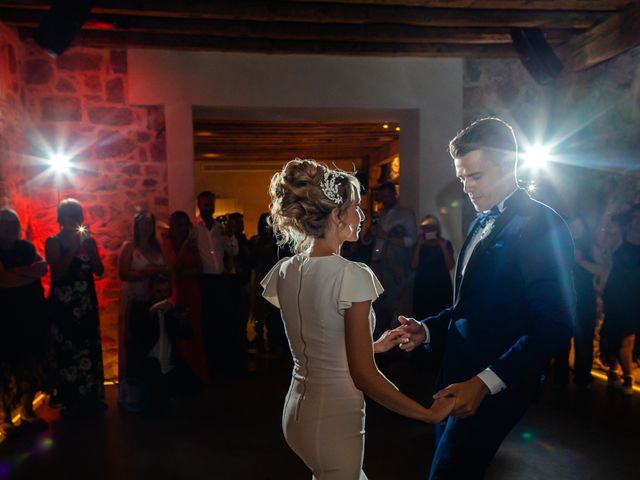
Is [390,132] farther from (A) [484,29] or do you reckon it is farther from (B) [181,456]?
(B) [181,456]

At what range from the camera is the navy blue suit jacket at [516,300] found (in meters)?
1.37

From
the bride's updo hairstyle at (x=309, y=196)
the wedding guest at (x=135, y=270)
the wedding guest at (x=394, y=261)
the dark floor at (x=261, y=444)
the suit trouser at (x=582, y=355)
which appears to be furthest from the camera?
the wedding guest at (x=394, y=261)

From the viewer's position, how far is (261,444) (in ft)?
10.8

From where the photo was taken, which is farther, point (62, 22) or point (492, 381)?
point (62, 22)

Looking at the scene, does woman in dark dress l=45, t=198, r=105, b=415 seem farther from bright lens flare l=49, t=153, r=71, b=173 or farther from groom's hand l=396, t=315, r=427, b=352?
groom's hand l=396, t=315, r=427, b=352

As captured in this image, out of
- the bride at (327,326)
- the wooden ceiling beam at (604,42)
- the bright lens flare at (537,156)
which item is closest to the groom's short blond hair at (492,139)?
the bride at (327,326)

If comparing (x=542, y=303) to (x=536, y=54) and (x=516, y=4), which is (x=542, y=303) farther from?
(x=536, y=54)

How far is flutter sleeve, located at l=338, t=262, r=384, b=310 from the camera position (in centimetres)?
137

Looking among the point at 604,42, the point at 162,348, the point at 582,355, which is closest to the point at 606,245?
the point at 582,355

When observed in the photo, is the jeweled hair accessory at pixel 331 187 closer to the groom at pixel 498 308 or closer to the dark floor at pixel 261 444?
the groom at pixel 498 308

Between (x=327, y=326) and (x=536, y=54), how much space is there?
447cm

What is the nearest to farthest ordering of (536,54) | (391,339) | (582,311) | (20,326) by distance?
(391,339)
(20,326)
(582,311)
(536,54)

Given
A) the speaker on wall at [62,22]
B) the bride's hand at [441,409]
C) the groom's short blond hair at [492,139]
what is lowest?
the bride's hand at [441,409]

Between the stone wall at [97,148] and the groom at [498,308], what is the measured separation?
4.04 m
